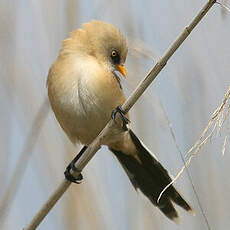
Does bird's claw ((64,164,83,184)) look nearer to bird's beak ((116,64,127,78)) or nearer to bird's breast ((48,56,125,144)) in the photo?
bird's breast ((48,56,125,144))

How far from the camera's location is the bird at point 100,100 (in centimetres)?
217

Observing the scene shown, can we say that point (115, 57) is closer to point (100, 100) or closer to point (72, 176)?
point (100, 100)

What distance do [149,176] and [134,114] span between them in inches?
13.6

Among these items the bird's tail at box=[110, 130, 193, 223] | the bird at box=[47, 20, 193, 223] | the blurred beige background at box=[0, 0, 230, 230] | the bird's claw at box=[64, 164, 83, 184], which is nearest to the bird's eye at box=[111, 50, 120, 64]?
the bird at box=[47, 20, 193, 223]

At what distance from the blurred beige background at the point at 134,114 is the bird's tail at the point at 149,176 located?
0.17 ft

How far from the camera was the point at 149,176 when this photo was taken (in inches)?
95.5

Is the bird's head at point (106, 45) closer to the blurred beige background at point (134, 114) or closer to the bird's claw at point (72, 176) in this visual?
the blurred beige background at point (134, 114)

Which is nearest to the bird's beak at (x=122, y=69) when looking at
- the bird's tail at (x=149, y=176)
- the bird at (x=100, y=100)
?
the bird at (x=100, y=100)

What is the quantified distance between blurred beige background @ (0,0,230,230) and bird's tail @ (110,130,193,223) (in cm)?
5

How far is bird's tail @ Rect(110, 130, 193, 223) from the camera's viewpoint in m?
2.26

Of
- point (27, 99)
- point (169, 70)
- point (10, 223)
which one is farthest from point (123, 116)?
point (10, 223)

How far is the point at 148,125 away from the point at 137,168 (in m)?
0.26

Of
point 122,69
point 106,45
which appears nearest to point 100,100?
point 122,69

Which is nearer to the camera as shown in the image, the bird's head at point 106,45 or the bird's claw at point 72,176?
the bird's claw at point 72,176
